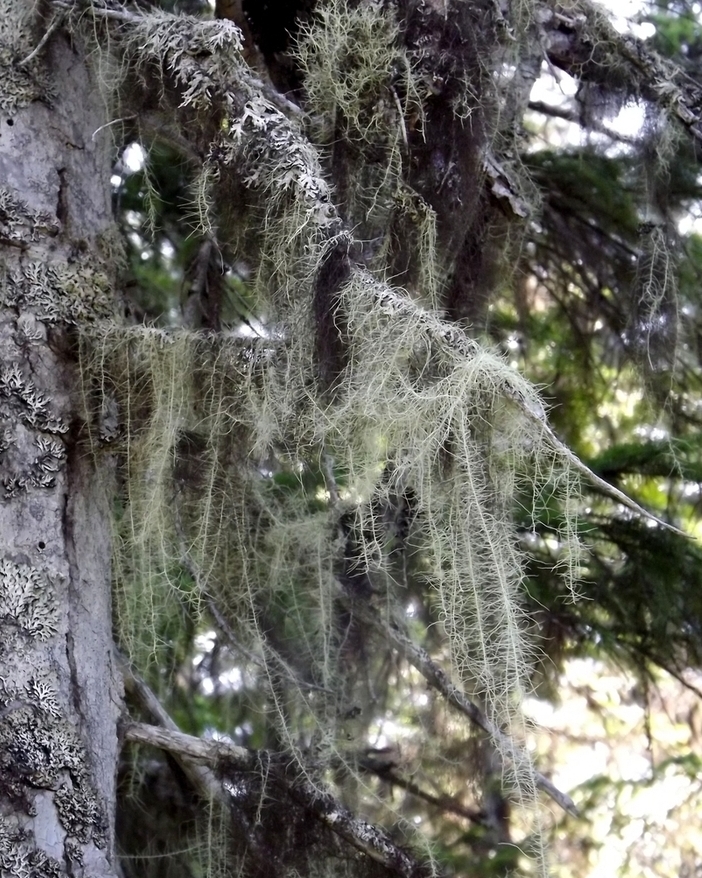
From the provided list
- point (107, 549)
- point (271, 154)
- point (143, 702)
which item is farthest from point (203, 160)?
point (143, 702)

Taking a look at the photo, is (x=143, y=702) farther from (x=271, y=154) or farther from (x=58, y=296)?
(x=271, y=154)

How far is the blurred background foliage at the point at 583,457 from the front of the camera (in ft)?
6.48

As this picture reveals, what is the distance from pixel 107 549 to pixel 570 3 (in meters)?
1.32

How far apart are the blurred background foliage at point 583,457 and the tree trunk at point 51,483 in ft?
0.47

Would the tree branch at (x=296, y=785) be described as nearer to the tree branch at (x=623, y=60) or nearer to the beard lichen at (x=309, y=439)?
the beard lichen at (x=309, y=439)

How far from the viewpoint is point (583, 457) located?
2.39 metres

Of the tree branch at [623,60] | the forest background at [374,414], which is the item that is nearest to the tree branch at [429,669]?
the forest background at [374,414]

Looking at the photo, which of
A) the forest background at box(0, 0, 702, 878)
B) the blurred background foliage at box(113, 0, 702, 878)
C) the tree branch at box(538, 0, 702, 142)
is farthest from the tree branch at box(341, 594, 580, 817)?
the tree branch at box(538, 0, 702, 142)

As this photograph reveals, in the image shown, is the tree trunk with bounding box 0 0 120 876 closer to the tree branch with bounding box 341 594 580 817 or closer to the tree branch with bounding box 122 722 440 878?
the tree branch with bounding box 122 722 440 878

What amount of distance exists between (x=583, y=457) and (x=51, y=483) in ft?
4.25

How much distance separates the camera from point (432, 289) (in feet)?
5.32

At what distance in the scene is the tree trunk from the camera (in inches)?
54.5

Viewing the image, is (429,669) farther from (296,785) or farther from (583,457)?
(583,457)

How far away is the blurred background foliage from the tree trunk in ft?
0.47
